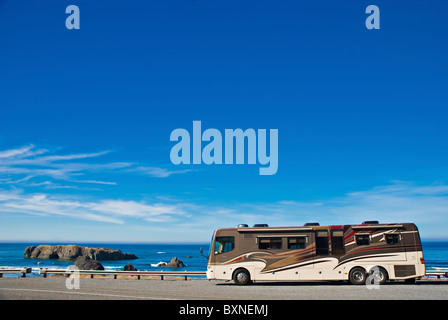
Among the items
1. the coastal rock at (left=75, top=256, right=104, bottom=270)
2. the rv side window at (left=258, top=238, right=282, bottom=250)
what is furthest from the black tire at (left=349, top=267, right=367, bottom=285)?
the coastal rock at (left=75, top=256, right=104, bottom=270)

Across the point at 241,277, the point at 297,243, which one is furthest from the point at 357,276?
the point at 241,277

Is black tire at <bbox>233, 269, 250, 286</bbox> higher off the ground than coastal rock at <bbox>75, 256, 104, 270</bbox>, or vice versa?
black tire at <bbox>233, 269, 250, 286</bbox>

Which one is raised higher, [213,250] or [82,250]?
[213,250]

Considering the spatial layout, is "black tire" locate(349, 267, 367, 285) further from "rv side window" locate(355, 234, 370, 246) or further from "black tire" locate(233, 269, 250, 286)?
"black tire" locate(233, 269, 250, 286)

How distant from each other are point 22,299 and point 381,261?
17634 mm

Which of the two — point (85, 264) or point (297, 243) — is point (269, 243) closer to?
point (297, 243)

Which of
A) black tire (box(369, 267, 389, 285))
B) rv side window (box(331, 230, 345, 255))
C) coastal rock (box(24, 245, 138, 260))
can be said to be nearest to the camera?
black tire (box(369, 267, 389, 285))

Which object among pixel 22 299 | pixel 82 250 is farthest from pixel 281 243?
pixel 82 250

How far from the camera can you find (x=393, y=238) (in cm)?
1955

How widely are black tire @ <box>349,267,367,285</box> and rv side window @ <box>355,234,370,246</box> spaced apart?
1359 millimetres

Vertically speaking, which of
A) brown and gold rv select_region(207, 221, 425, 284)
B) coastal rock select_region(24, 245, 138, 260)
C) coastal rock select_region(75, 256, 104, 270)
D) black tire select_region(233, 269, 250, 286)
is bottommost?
coastal rock select_region(24, 245, 138, 260)

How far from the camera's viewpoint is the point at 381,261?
19328 millimetres

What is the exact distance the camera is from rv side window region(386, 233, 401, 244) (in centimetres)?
1948
